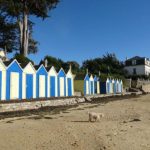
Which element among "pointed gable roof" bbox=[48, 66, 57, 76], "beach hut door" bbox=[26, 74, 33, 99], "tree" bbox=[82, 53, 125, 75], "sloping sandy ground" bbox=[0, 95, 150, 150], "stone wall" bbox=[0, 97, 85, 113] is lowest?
"sloping sandy ground" bbox=[0, 95, 150, 150]

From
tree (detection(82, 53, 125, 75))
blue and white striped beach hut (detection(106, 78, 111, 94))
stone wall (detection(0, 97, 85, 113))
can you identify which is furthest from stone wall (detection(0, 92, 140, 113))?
tree (detection(82, 53, 125, 75))

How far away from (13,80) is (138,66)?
90754 millimetres

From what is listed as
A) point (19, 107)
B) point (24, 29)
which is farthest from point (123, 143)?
point (24, 29)

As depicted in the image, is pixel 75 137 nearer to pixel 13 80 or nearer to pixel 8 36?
pixel 13 80

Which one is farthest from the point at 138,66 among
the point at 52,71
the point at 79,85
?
the point at 52,71

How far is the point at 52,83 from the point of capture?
32531mm

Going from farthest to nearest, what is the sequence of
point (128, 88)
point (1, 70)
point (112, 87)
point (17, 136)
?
point (128, 88) < point (112, 87) < point (1, 70) < point (17, 136)

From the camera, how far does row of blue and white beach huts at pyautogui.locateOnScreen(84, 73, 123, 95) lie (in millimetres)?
45872

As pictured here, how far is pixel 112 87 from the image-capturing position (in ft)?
197

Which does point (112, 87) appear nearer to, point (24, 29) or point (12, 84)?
point (24, 29)

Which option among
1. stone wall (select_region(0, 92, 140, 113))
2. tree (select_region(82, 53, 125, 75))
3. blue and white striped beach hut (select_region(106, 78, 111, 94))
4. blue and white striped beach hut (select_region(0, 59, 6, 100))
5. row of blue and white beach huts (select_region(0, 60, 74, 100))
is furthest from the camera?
tree (select_region(82, 53, 125, 75))

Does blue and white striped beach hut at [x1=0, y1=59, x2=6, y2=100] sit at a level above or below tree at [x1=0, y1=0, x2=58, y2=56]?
below

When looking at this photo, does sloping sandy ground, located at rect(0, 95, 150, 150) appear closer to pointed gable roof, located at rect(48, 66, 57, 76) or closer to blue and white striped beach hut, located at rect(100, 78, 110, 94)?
pointed gable roof, located at rect(48, 66, 57, 76)

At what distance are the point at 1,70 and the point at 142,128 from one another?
14.5 meters
